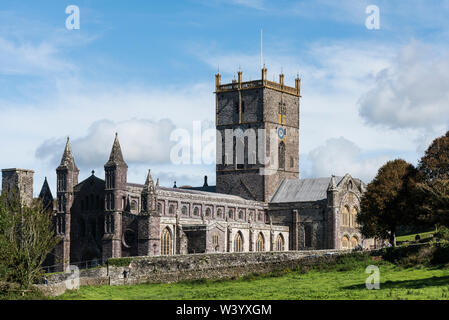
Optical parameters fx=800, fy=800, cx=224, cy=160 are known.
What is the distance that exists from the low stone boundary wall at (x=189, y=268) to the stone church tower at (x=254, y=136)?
35471 millimetres

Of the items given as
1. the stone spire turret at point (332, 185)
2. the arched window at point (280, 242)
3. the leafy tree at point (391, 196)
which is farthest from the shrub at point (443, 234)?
the arched window at point (280, 242)

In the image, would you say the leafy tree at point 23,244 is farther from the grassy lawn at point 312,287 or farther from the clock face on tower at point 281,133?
the clock face on tower at point 281,133

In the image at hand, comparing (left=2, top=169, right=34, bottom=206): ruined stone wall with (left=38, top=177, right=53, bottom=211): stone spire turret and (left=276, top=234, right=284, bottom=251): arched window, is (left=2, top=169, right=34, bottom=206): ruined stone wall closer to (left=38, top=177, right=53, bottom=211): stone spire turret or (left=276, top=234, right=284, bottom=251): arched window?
(left=38, top=177, right=53, bottom=211): stone spire turret

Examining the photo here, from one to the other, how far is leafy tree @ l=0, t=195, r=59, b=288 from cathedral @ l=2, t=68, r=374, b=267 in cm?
2011

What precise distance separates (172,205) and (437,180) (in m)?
34.6

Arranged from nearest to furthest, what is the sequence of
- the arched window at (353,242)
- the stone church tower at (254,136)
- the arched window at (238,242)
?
1. the arched window at (238,242)
2. the arched window at (353,242)
3. the stone church tower at (254,136)

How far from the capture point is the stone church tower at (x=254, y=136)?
110 meters

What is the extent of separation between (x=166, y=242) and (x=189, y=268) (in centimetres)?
1651

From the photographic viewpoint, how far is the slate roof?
10638 centimetres

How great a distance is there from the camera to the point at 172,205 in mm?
92562

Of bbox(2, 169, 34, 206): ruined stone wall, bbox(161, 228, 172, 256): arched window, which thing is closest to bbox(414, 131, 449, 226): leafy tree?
bbox(161, 228, 172, 256): arched window

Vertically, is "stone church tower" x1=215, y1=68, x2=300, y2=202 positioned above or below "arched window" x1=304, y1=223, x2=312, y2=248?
above

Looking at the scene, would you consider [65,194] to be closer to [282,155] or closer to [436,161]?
[282,155]
